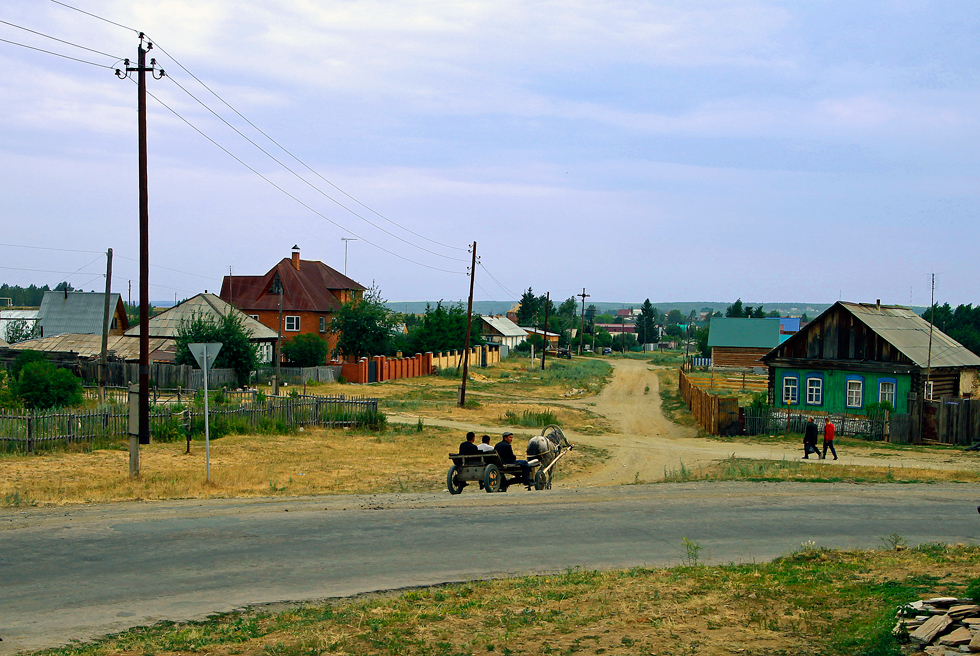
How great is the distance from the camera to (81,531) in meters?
12.0

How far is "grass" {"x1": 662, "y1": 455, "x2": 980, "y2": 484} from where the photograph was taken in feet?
63.3

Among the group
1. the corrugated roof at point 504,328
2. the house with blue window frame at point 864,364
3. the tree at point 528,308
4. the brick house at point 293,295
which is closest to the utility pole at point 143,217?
the house with blue window frame at point 864,364

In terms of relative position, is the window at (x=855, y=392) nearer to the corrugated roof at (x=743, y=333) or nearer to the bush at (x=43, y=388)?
the bush at (x=43, y=388)

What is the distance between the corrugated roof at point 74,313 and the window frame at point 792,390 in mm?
54364

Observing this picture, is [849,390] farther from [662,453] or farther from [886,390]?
[662,453]

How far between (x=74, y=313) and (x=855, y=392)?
6293 centimetres

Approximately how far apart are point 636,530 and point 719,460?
1454cm

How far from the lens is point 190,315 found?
54.2m

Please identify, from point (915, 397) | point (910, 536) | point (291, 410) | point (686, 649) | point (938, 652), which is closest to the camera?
point (938, 652)

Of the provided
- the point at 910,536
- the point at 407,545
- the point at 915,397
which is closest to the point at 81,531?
the point at 407,545

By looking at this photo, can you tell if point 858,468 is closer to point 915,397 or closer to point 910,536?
point 910,536

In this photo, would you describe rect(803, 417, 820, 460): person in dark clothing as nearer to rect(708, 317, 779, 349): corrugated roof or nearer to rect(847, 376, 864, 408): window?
rect(847, 376, 864, 408): window

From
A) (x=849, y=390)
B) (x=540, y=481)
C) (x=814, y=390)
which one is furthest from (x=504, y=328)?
(x=540, y=481)

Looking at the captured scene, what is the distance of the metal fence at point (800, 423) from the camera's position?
31.5m
